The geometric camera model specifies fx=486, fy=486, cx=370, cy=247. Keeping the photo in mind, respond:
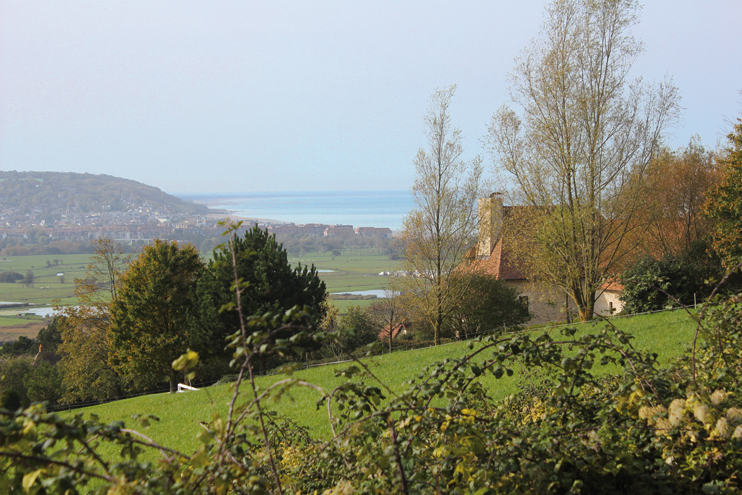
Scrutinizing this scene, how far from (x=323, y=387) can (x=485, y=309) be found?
1463 centimetres

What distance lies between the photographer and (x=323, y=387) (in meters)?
11.3

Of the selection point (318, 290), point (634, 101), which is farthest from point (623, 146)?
point (318, 290)

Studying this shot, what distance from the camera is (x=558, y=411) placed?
2.90 meters

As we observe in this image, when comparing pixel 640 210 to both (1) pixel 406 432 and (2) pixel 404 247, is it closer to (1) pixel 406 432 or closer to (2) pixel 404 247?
(2) pixel 404 247

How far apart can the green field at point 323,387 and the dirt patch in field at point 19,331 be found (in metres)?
43.4

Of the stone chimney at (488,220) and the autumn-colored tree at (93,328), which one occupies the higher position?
the stone chimney at (488,220)

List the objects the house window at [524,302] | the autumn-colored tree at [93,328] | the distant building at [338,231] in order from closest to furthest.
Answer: the autumn-colored tree at [93,328], the house window at [524,302], the distant building at [338,231]

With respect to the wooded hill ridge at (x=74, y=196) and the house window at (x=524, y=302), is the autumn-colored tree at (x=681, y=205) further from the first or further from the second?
the wooded hill ridge at (x=74, y=196)

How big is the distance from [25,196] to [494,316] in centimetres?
11643

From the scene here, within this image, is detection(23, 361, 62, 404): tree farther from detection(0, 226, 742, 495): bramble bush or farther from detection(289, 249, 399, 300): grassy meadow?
detection(0, 226, 742, 495): bramble bush

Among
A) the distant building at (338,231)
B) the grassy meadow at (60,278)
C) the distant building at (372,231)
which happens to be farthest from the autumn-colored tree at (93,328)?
the distant building at (372,231)

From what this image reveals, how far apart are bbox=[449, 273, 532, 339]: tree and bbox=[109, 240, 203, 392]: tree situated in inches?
510

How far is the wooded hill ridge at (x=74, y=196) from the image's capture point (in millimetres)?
102875

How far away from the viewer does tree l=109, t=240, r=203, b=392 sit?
71.8ft
